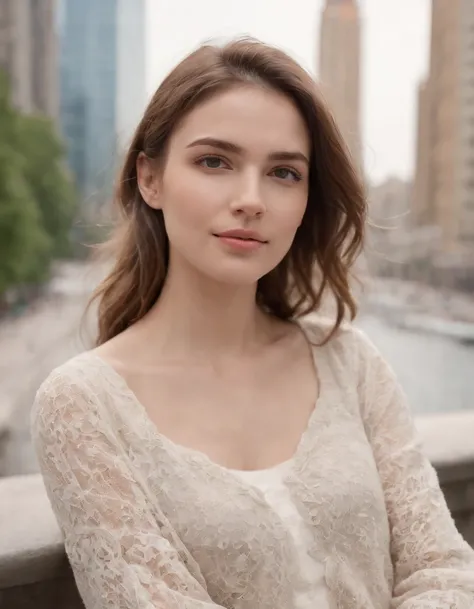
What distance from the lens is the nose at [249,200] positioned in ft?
3.05

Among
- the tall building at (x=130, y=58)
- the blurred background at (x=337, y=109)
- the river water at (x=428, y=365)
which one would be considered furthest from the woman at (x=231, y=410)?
the river water at (x=428, y=365)

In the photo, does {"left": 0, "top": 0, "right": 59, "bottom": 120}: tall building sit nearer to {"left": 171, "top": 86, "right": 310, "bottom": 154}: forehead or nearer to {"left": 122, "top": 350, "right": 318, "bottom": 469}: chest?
{"left": 171, "top": 86, "right": 310, "bottom": 154}: forehead

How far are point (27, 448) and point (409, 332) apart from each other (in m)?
1.22

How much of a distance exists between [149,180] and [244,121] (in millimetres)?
191

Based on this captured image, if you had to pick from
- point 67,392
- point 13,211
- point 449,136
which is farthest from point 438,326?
point 67,392

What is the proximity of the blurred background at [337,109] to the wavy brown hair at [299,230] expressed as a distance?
13cm

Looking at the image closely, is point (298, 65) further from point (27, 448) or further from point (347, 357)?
point (27, 448)

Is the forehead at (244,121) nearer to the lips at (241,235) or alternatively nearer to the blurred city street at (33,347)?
the lips at (241,235)

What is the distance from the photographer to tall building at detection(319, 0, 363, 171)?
6.85ft

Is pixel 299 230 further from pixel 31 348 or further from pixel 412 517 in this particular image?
pixel 31 348

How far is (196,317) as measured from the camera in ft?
3.52

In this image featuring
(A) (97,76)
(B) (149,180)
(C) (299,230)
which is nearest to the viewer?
(B) (149,180)

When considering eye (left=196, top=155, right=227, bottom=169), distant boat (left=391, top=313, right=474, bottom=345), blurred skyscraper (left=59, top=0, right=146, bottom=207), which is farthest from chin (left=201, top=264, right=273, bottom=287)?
distant boat (left=391, top=313, right=474, bottom=345)

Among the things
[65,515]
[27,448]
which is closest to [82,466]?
[65,515]
